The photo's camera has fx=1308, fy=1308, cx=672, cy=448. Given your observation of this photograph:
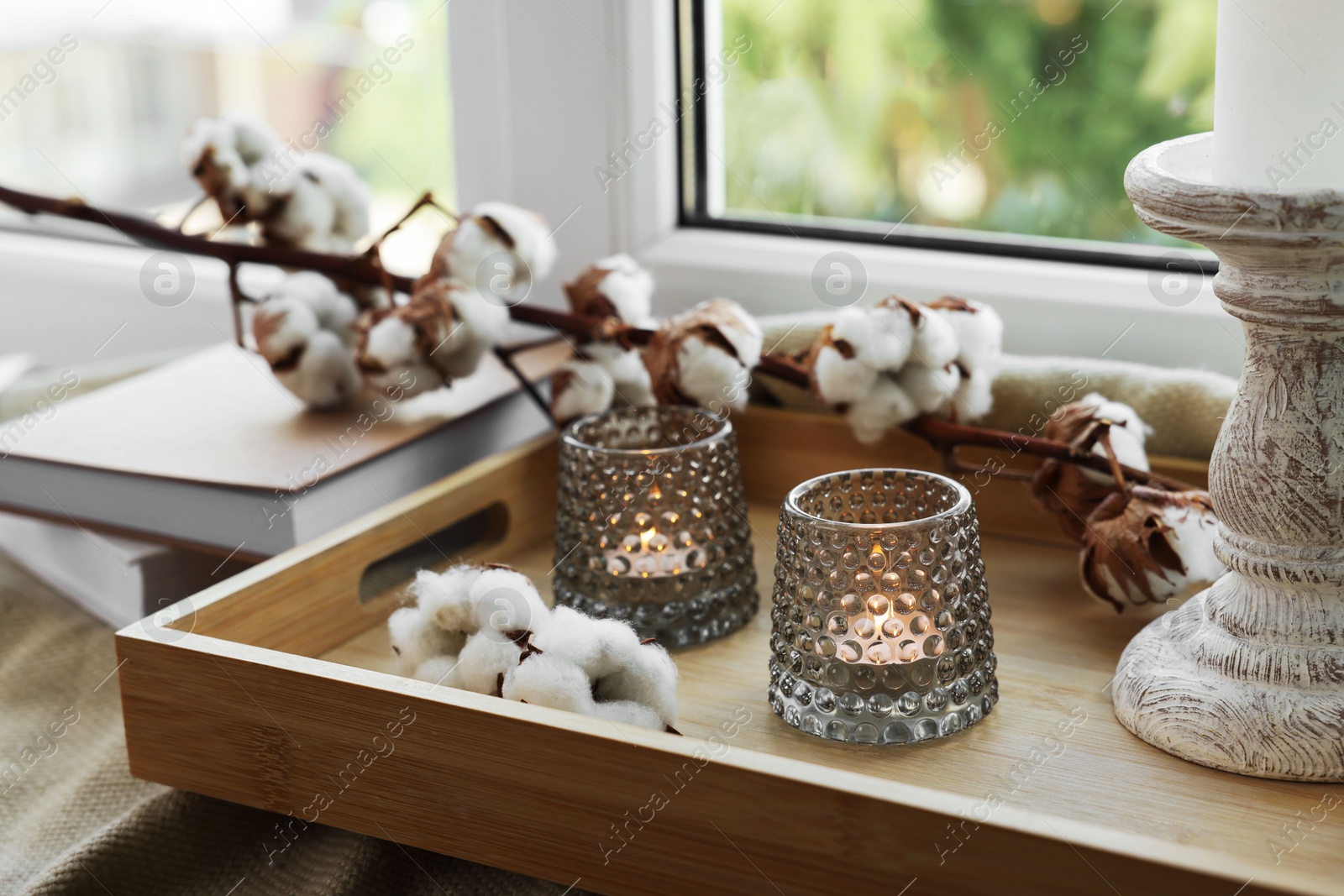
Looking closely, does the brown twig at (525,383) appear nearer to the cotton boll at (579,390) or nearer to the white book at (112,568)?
the cotton boll at (579,390)

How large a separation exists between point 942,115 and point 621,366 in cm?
30

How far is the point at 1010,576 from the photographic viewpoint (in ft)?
2.33

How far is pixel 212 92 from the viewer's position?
124cm

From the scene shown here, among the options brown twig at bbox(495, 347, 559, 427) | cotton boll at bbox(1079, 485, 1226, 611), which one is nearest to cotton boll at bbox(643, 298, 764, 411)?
brown twig at bbox(495, 347, 559, 427)

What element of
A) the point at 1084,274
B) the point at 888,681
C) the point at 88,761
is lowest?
the point at 88,761

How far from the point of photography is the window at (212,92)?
1.10m

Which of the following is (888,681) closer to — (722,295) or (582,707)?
(582,707)

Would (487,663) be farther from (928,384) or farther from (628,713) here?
(928,384)

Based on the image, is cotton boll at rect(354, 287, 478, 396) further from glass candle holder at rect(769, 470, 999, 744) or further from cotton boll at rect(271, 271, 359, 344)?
glass candle holder at rect(769, 470, 999, 744)

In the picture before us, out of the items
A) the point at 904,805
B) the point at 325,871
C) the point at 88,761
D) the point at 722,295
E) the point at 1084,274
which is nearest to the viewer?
the point at 904,805

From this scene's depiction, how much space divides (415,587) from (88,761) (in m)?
0.23

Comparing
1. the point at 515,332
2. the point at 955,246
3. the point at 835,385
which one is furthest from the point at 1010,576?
the point at 515,332

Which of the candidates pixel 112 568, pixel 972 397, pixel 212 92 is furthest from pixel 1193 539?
pixel 212 92

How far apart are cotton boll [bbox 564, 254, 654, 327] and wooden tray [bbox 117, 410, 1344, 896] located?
0.67 ft
